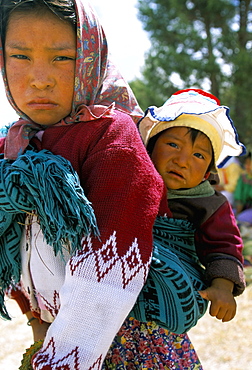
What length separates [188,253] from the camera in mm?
1411

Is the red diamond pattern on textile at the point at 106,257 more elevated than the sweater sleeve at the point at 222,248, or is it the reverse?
the red diamond pattern on textile at the point at 106,257

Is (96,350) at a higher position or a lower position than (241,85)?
higher

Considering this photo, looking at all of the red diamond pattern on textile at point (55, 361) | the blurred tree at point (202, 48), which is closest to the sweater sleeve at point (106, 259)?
the red diamond pattern on textile at point (55, 361)

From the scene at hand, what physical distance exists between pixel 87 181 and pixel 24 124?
30 cm

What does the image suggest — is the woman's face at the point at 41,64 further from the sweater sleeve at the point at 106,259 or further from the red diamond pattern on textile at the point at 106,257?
the red diamond pattern on textile at the point at 106,257

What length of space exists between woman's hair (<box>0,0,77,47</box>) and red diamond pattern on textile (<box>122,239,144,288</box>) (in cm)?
69

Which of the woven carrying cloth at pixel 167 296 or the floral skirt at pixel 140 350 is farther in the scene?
the floral skirt at pixel 140 350

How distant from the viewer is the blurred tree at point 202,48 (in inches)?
484

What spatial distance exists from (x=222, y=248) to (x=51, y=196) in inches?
28.0

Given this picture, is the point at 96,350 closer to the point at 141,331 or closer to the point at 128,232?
the point at 128,232

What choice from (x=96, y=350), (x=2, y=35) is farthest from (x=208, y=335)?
(x=2, y=35)

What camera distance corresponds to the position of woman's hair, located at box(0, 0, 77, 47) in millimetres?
1139

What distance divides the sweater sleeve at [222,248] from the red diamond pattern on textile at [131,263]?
436 mm

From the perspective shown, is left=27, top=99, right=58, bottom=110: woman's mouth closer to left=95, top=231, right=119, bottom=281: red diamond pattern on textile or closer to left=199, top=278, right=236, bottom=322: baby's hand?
left=95, top=231, right=119, bottom=281: red diamond pattern on textile
